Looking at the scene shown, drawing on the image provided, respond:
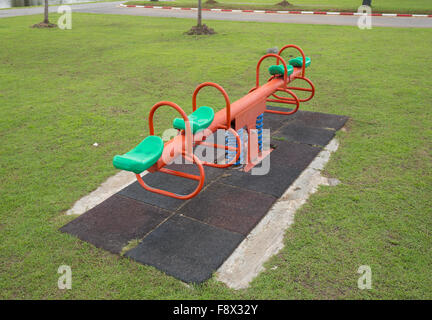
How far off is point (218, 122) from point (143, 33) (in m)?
11.2

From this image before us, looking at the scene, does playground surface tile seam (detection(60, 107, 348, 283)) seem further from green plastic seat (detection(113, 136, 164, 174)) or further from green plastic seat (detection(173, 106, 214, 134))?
green plastic seat (detection(173, 106, 214, 134))

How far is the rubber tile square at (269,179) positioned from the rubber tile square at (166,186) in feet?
0.71

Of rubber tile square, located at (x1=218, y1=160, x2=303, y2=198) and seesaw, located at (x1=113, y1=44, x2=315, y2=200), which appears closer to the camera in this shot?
seesaw, located at (x1=113, y1=44, x2=315, y2=200)

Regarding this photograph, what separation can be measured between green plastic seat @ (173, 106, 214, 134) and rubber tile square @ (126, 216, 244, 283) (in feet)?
2.97

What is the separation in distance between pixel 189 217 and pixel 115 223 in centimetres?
71

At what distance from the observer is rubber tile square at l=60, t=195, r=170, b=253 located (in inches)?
130

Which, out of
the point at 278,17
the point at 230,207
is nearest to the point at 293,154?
the point at 230,207

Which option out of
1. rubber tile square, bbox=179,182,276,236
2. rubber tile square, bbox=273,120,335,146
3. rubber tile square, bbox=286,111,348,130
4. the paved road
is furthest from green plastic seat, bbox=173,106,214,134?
the paved road

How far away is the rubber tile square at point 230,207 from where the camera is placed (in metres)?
3.48

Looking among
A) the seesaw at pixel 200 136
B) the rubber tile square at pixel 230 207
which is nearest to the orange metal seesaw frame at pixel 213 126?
the seesaw at pixel 200 136

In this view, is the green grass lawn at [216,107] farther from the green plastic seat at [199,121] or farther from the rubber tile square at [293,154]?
the green plastic seat at [199,121]

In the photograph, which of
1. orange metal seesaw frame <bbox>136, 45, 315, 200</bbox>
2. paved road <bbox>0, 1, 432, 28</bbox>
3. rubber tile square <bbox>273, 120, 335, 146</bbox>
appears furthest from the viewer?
paved road <bbox>0, 1, 432, 28</bbox>

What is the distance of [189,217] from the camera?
3.58 m
